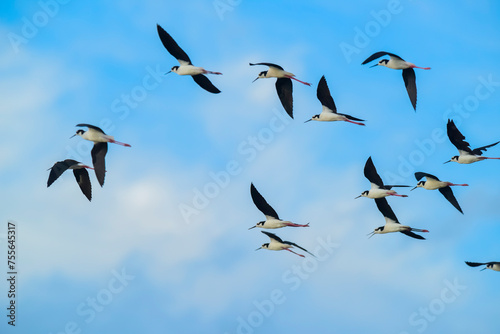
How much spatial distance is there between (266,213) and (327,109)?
3307 mm

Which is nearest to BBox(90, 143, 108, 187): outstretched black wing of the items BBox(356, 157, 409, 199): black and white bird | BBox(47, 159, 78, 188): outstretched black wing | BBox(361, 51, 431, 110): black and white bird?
BBox(47, 159, 78, 188): outstretched black wing

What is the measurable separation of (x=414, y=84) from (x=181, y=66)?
640 centimetres

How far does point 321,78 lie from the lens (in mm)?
24516

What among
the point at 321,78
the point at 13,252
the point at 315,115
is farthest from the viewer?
the point at 13,252

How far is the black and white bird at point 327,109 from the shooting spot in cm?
2481

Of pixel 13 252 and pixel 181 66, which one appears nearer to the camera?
pixel 181 66

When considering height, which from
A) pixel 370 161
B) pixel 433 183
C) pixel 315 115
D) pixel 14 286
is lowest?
pixel 433 183

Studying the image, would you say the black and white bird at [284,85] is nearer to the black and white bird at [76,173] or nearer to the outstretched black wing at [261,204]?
the outstretched black wing at [261,204]

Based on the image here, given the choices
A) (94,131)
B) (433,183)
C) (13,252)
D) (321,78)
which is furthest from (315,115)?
(13,252)

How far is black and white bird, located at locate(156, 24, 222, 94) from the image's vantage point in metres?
25.1

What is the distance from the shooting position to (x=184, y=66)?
25.7 m

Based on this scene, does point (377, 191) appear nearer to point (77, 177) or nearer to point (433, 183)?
point (433, 183)

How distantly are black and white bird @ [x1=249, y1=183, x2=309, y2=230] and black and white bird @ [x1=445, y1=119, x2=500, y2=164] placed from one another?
4.82m

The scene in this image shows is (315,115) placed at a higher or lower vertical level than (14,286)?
lower
